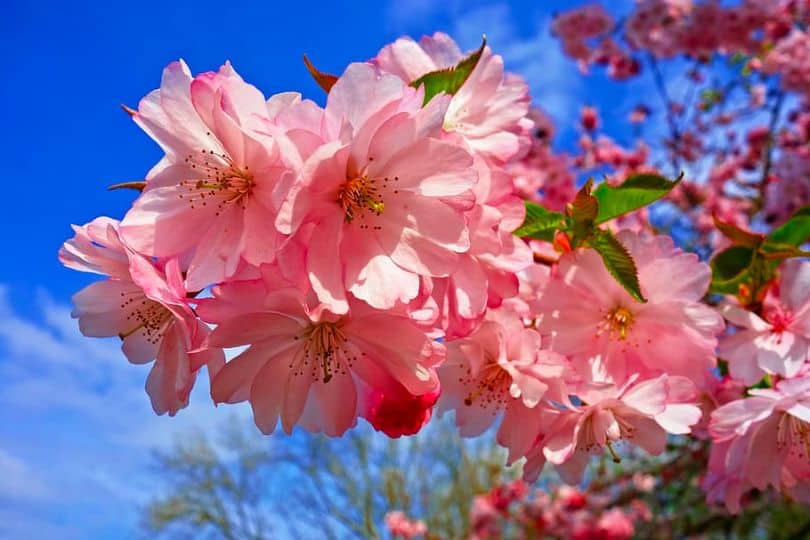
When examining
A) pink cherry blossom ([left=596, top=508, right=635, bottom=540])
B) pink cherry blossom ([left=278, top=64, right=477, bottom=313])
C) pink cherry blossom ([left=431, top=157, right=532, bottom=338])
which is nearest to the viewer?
pink cherry blossom ([left=278, top=64, right=477, bottom=313])

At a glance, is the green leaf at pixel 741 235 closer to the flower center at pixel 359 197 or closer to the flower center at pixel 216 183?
the flower center at pixel 359 197

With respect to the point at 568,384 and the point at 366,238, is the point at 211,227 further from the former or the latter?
the point at 568,384

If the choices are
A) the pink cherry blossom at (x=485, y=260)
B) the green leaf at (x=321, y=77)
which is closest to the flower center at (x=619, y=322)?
the pink cherry blossom at (x=485, y=260)

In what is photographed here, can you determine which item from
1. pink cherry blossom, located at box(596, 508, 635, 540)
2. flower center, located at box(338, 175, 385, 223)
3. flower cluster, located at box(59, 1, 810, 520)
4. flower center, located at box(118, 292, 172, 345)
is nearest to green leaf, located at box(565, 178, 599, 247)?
flower cluster, located at box(59, 1, 810, 520)

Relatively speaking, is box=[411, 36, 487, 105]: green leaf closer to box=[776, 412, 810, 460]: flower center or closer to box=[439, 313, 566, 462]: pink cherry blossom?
box=[439, 313, 566, 462]: pink cherry blossom

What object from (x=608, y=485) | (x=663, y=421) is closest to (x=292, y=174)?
(x=663, y=421)

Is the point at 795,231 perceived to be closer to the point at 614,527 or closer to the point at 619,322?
the point at 619,322
